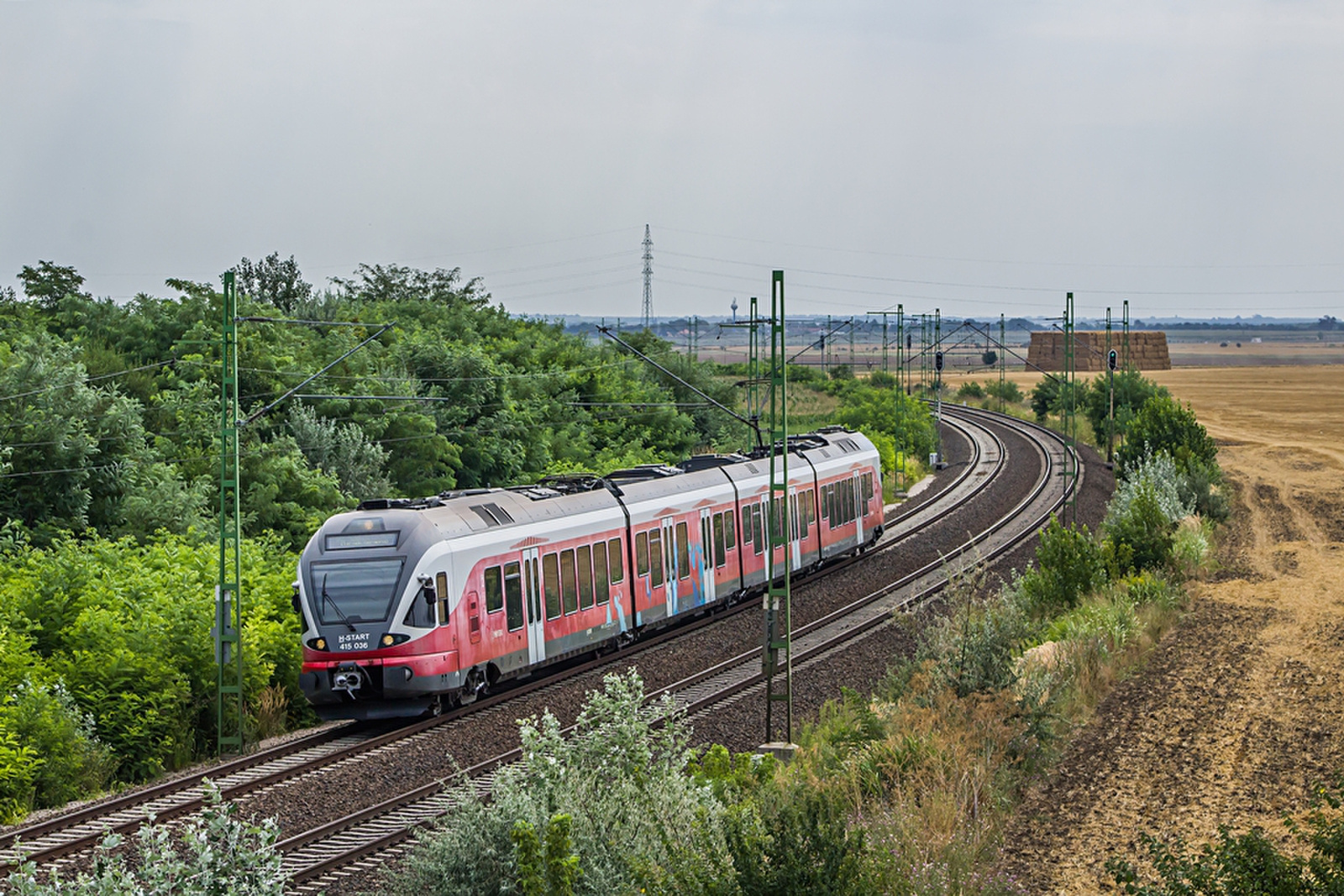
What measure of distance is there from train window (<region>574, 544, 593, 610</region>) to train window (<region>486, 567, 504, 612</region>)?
2.28 meters

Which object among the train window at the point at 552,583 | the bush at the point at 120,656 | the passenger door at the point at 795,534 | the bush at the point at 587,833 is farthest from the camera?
the passenger door at the point at 795,534

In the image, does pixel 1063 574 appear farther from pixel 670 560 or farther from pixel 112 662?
pixel 112 662

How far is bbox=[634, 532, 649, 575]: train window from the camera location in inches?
965

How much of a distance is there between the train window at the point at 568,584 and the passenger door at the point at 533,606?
680 millimetres

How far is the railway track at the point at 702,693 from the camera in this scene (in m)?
13.6

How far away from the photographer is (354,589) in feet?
61.7

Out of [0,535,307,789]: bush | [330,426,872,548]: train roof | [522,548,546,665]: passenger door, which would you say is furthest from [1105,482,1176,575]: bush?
[0,535,307,789]: bush

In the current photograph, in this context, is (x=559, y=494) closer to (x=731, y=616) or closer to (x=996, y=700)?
(x=731, y=616)

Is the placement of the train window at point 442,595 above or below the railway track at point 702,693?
above

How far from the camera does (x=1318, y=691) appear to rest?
1839 cm

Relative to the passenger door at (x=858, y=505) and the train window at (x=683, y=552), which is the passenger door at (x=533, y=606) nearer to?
the train window at (x=683, y=552)

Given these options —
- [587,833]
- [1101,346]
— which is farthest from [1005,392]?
[587,833]

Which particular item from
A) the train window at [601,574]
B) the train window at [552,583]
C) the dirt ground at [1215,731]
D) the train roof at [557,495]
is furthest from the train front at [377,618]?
the dirt ground at [1215,731]

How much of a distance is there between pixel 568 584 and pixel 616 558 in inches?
68.4
